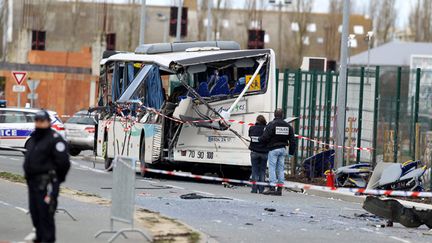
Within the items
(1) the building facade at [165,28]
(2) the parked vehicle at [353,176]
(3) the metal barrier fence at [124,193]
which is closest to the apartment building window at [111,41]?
(1) the building facade at [165,28]

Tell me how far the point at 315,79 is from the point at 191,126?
4.79 metres

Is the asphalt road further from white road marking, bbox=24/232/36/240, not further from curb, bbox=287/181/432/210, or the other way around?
white road marking, bbox=24/232/36/240

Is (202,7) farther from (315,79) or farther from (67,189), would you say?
(67,189)

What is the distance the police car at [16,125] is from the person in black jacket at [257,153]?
1254cm

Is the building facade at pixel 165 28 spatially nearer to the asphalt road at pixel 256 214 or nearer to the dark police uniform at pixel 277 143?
the asphalt road at pixel 256 214

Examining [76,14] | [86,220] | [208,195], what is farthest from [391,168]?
[76,14]

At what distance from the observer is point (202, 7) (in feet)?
290

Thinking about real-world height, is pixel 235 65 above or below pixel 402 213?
above

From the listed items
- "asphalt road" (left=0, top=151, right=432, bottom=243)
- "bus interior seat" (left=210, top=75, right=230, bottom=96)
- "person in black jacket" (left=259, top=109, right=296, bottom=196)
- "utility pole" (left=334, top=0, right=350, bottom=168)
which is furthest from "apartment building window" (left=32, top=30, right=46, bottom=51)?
"person in black jacket" (left=259, top=109, right=296, bottom=196)

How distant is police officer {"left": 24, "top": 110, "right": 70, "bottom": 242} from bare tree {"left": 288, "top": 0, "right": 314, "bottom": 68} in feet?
240

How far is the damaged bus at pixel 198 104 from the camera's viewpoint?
88.8 feet

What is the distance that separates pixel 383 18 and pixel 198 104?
245ft

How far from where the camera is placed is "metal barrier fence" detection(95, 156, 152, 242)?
1445 cm

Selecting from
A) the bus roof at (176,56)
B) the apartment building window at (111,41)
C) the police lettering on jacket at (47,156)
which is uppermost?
the apartment building window at (111,41)
